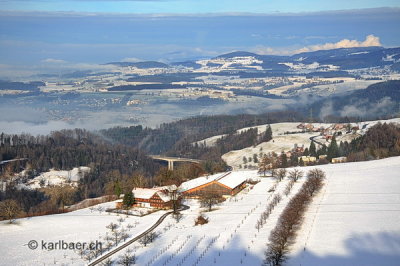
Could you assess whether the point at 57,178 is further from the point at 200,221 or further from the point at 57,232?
the point at 200,221

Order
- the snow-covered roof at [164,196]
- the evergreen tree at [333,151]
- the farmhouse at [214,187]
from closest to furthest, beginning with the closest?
the snow-covered roof at [164,196], the farmhouse at [214,187], the evergreen tree at [333,151]

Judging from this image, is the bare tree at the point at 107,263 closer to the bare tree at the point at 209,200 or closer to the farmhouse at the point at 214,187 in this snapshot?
the bare tree at the point at 209,200

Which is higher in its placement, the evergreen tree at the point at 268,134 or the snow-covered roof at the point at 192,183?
the evergreen tree at the point at 268,134

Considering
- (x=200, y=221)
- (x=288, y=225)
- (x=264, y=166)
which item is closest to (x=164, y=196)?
(x=200, y=221)

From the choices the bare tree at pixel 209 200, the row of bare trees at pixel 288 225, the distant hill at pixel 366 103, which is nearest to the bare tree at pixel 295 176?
the row of bare trees at pixel 288 225

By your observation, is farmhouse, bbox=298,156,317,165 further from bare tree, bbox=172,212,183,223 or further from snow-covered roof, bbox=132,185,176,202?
bare tree, bbox=172,212,183,223

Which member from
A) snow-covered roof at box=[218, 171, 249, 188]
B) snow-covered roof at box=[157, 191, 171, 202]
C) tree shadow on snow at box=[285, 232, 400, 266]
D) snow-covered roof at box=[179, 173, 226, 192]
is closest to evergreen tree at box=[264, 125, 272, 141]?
snow-covered roof at box=[218, 171, 249, 188]
